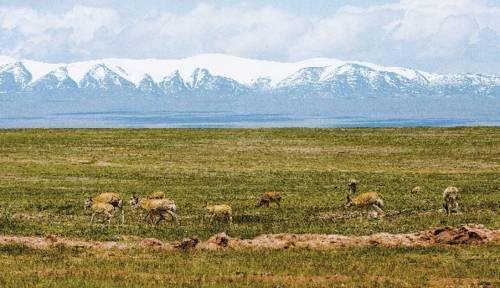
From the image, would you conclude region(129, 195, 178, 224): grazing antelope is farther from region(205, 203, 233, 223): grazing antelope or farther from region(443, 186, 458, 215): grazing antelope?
region(443, 186, 458, 215): grazing antelope

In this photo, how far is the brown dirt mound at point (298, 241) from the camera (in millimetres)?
31375

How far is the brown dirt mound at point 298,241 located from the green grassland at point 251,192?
4.09ft

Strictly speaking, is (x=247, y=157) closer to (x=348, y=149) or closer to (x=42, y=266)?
A: (x=348, y=149)

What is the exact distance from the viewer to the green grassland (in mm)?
26266

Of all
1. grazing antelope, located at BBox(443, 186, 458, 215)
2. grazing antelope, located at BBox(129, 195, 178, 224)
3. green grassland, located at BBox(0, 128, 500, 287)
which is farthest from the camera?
grazing antelope, located at BBox(443, 186, 458, 215)

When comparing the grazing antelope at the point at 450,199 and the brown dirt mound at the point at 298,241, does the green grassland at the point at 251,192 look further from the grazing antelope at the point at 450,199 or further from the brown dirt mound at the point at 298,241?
the brown dirt mound at the point at 298,241

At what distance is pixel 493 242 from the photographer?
31781 mm

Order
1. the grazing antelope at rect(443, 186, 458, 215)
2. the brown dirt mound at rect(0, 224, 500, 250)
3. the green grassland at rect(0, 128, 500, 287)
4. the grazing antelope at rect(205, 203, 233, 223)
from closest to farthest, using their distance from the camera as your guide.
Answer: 1. the green grassland at rect(0, 128, 500, 287)
2. the brown dirt mound at rect(0, 224, 500, 250)
3. the grazing antelope at rect(205, 203, 233, 223)
4. the grazing antelope at rect(443, 186, 458, 215)

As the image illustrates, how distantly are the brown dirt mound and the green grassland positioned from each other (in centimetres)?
125

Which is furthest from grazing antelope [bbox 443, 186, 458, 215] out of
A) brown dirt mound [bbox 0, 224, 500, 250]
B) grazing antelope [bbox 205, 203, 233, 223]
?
grazing antelope [bbox 205, 203, 233, 223]

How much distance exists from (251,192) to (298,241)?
2369cm

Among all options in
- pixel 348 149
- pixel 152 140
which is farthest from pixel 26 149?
pixel 348 149

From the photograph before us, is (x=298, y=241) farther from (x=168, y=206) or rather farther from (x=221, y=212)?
(x=168, y=206)

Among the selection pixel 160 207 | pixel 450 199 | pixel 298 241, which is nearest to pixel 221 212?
pixel 160 207
